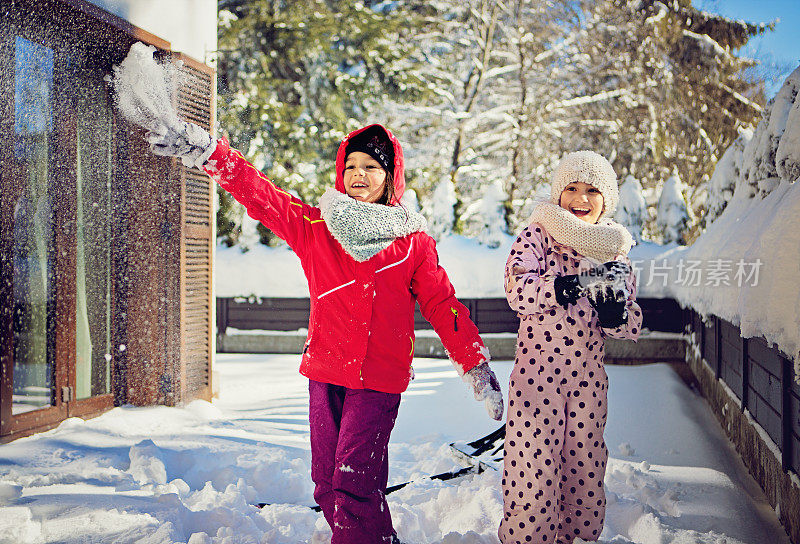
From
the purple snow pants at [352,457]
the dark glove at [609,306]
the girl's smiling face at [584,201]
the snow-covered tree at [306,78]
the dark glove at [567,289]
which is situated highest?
the snow-covered tree at [306,78]

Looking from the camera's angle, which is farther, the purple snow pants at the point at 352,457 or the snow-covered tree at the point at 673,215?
the snow-covered tree at the point at 673,215

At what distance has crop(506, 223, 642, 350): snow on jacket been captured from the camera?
2459 millimetres

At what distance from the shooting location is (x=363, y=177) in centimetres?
269

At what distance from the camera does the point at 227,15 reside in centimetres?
1284

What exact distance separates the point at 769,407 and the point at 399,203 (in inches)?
112

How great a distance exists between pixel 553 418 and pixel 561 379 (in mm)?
157

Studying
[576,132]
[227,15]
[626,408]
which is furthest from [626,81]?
[626,408]

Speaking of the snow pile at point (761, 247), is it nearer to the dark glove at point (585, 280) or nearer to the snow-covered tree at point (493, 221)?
the dark glove at point (585, 280)

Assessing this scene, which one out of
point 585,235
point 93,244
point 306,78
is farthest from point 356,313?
point 306,78

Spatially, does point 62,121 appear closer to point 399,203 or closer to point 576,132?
point 399,203

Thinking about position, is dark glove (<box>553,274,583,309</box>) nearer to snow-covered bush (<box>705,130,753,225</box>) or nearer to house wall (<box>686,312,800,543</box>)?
house wall (<box>686,312,800,543</box>)

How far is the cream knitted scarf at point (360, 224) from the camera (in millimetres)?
2510

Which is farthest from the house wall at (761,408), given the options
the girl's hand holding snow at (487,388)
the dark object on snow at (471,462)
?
the girl's hand holding snow at (487,388)

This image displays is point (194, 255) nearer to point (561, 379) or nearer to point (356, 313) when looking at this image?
point (356, 313)
